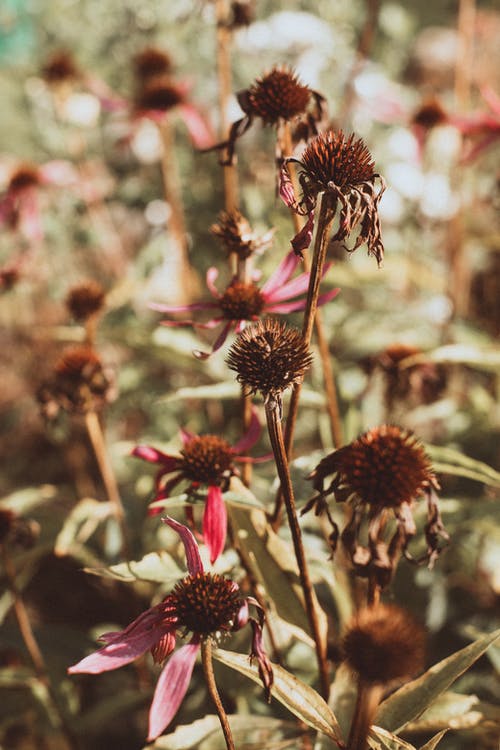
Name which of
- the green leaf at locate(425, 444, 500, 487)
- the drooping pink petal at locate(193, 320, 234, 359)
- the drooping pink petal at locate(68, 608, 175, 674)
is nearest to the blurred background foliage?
the green leaf at locate(425, 444, 500, 487)

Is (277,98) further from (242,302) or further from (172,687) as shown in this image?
(172,687)

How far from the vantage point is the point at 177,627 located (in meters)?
0.56

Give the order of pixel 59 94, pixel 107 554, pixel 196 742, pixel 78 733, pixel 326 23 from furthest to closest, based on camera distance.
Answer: pixel 326 23 → pixel 59 94 → pixel 107 554 → pixel 78 733 → pixel 196 742

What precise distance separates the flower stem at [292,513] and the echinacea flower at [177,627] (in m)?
0.06

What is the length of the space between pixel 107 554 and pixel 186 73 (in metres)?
1.53

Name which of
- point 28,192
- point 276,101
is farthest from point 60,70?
point 276,101

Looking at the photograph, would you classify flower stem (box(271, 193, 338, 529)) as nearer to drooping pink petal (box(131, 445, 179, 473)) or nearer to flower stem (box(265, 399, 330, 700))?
flower stem (box(265, 399, 330, 700))

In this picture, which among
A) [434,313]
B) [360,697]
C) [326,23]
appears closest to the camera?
[360,697]

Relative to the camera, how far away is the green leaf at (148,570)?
574mm

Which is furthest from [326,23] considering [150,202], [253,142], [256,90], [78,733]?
[78,733]

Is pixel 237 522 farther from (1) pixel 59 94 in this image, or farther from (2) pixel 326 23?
(2) pixel 326 23

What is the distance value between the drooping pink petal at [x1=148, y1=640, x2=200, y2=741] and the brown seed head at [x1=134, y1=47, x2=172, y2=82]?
1323 mm

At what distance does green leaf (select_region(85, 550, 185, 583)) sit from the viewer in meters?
0.57

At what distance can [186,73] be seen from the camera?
6.82 feet
